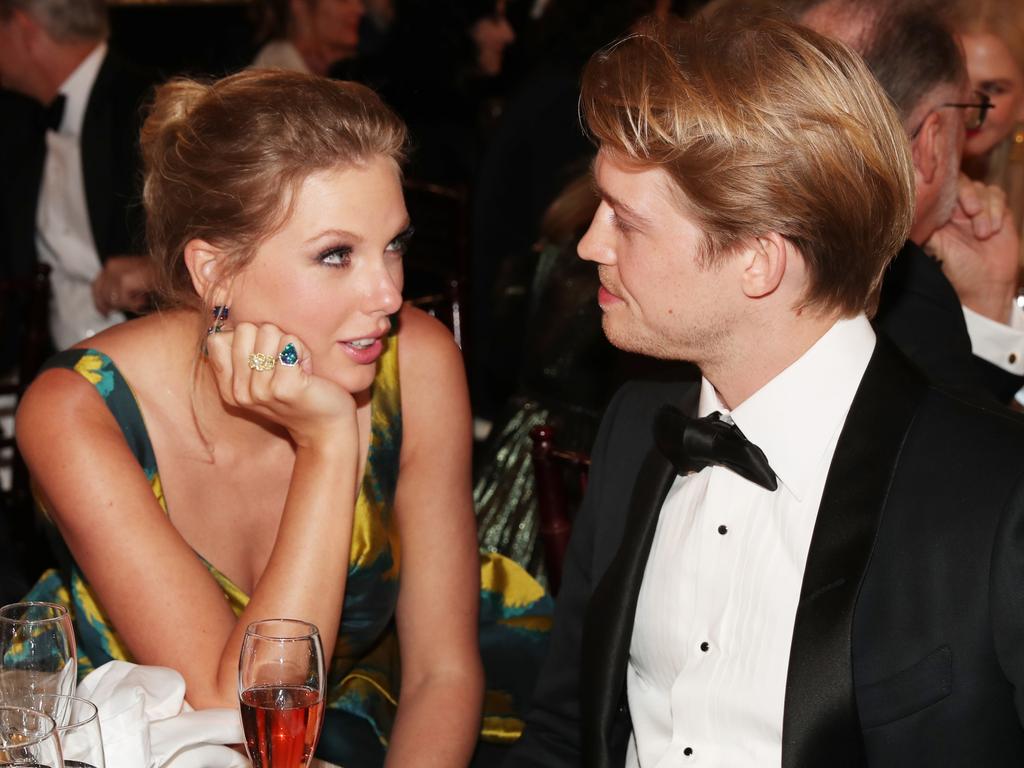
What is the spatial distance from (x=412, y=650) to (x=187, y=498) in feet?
1.59

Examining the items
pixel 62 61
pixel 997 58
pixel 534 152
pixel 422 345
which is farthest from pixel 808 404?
pixel 62 61

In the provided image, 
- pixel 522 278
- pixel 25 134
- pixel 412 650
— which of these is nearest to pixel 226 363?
pixel 412 650

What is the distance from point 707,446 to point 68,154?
3246mm

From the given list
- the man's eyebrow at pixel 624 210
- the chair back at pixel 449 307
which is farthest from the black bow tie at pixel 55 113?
the man's eyebrow at pixel 624 210

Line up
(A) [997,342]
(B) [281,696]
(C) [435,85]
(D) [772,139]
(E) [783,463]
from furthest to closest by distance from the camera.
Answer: (C) [435,85] < (A) [997,342] < (E) [783,463] < (D) [772,139] < (B) [281,696]

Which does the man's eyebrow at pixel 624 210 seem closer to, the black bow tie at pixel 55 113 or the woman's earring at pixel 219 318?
the woman's earring at pixel 219 318

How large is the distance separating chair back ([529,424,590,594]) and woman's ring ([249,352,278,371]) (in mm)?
465

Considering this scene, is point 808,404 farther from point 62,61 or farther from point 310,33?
point 310,33

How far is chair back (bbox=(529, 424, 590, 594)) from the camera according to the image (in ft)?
7.25

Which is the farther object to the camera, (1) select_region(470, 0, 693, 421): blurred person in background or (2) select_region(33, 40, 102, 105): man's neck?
(2) select_region(33, 40, 102, 105): man's neck

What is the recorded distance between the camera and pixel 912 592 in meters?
1.57

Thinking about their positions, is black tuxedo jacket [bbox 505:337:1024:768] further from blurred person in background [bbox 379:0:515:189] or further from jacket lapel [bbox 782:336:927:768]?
blurred person in background [bbox 379:0:515:189]

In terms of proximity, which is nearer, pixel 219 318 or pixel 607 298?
pixel 607 298

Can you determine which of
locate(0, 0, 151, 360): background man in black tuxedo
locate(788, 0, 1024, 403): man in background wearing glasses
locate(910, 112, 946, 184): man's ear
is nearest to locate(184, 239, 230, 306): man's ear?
locate(788, 0, 1024, 403): man in background wearing glasses
